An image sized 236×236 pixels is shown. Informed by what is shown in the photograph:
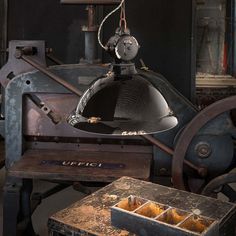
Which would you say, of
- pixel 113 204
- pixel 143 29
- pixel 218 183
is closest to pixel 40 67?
pixel 113 204

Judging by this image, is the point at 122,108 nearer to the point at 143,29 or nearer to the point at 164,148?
the point at 164,148

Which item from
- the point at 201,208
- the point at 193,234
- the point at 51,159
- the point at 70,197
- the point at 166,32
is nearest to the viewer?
the point at 193,234

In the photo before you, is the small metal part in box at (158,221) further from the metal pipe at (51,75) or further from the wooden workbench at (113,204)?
the metal pipe at (51,75)

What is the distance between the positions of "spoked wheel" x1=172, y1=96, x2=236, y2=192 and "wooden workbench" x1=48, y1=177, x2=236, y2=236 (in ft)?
0.96

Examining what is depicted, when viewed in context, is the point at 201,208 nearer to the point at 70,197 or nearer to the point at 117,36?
the point at 117,36

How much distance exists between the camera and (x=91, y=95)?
48.8 inches

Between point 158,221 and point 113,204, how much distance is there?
0.37 m

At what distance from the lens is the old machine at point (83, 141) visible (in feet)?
6.97

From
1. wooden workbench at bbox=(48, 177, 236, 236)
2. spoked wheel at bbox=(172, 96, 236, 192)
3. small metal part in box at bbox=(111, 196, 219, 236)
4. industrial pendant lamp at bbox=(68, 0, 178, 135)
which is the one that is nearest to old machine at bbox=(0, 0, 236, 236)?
spoked wheel at bbox=(172, 96, 236, 192)

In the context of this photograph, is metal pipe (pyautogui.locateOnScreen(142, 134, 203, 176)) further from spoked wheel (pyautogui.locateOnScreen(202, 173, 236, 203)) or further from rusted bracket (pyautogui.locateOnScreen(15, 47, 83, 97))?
rusted bracket (pyautogui.locateOnScreen(15, 47, 83, 97))

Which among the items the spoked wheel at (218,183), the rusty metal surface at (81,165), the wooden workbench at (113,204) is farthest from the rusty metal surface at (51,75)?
the spoked wheel at (218,183)

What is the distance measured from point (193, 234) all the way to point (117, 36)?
1.95ft

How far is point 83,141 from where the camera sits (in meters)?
2.33

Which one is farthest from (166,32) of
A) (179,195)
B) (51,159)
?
(179,195)
